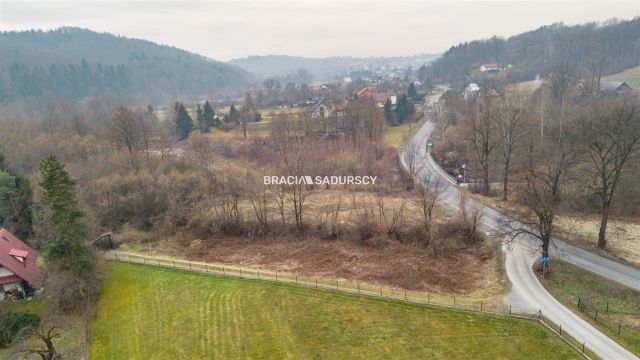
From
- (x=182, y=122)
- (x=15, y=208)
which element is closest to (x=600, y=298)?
(x=15, y=208)

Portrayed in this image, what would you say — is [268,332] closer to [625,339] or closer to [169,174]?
[625,339]

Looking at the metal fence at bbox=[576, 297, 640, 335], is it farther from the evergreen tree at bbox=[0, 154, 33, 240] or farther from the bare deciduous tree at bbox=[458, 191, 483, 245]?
the evergreen tree at bbox=[0, 154, 33, 240]

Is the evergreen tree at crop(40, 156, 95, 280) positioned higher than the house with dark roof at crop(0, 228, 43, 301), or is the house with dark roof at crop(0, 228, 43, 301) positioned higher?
the evergreen tree at crop(40, 156, 95, 280)

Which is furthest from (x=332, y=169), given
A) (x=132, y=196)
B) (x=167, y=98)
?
(x=167, y=98)

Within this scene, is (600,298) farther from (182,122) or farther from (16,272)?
(182,122)

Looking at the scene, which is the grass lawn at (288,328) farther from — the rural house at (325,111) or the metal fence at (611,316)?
the rural house at (325,111)

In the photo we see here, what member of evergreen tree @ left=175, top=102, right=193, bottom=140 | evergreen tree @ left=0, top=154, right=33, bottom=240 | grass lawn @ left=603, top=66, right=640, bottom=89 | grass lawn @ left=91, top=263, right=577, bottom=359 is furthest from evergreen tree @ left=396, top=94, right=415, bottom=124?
evergreen tree @ left=0, top=154, right=33, bottom=240

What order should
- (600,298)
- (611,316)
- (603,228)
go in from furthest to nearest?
(603,228)
(600,298)
(611,316)
